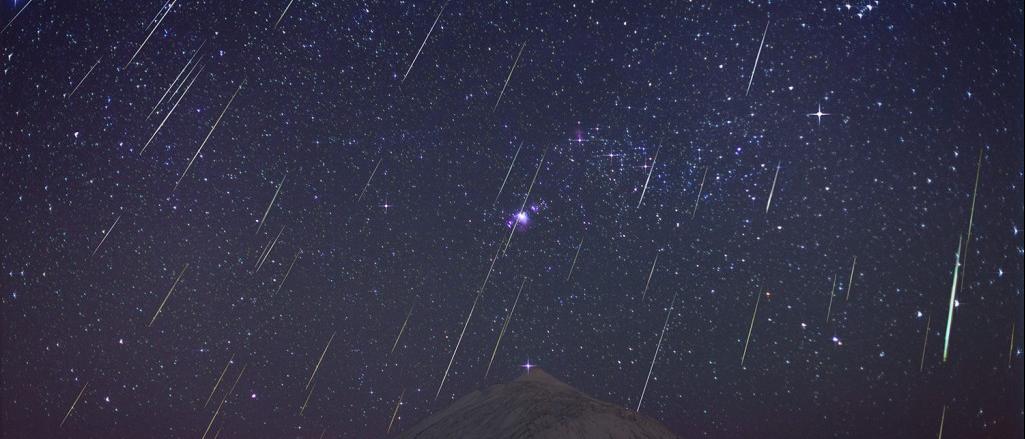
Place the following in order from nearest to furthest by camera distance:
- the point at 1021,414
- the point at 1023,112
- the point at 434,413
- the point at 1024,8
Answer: the point at 1021,414, the point at 1023,112, the point at 1024,8, the point at 434,413

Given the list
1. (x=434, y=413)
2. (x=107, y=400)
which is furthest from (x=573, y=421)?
(x=107, y=400)

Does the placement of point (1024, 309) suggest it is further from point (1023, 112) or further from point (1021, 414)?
point (1023, 112)

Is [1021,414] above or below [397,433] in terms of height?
above

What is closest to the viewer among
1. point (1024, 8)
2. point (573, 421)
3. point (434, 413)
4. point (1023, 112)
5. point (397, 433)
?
point (1023, 112)

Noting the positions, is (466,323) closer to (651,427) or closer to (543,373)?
(543,373)

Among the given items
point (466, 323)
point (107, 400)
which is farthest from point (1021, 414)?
point (107, 400)

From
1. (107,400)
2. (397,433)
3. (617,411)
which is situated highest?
(617,411)

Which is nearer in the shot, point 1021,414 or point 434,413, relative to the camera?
point 1021,414
